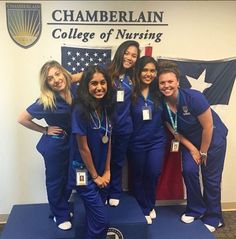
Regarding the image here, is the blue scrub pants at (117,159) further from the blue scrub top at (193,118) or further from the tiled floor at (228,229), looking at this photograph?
the tiled floor at (228,229)

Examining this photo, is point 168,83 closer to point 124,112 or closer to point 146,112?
point 146,112

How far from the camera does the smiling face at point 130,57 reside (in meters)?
2.52

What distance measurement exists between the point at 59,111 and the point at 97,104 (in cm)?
35

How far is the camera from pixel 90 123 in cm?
227

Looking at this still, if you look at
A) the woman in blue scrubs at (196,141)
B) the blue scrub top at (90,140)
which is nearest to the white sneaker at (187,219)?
the woman in blue scrubs at (196,141)

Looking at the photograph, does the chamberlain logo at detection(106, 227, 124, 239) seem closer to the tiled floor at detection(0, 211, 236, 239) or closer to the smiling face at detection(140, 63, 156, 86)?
the tiled floor at detection(0, 211, 236, 239)

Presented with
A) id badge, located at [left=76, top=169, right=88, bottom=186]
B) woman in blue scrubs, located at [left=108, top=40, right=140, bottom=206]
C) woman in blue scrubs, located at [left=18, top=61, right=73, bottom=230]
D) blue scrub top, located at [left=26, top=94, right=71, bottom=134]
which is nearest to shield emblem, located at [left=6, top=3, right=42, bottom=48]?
woman in blue scrubs, located at [left=18, top=61, right=73, bottom=230]

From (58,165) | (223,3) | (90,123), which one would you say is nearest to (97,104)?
A: (90,123)

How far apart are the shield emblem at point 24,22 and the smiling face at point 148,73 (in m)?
0.92

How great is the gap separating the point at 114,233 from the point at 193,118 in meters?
1.11

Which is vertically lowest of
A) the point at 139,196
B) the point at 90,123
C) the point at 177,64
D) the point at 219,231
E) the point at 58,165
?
the point at 219,231

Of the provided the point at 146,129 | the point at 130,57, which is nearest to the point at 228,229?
the point at 146,129

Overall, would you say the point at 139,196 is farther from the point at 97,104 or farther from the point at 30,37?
the point at 30,37

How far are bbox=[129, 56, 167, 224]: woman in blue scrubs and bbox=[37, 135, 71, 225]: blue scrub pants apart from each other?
1.84 ft
